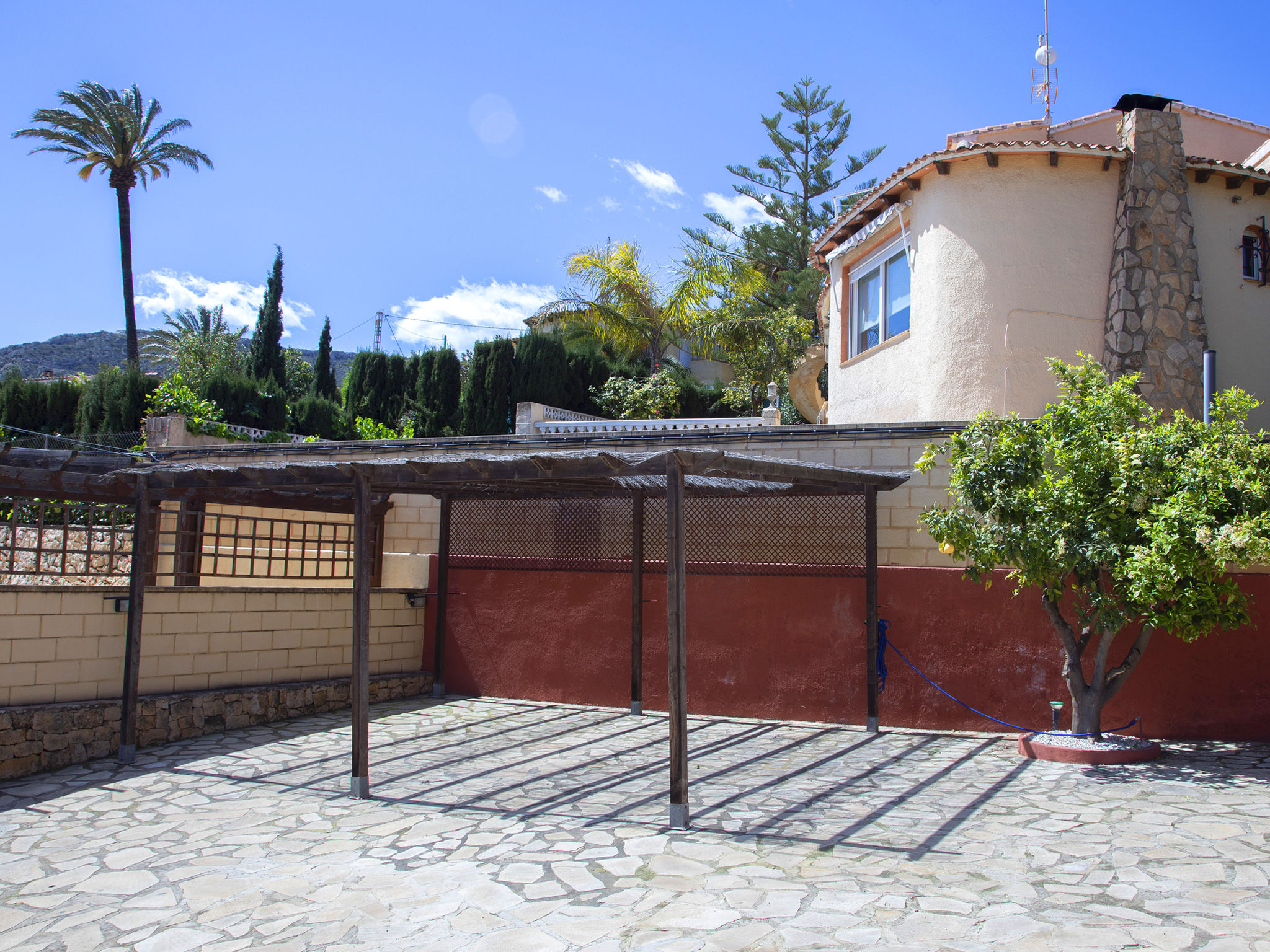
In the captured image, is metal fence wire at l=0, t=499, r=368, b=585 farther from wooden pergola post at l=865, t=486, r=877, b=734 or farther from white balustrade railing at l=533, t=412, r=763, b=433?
wooden pergola post at l=865, t=486, r=877, b=734

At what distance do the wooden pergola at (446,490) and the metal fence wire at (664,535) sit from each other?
19cm

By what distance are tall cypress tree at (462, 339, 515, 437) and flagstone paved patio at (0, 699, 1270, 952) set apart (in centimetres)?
1612

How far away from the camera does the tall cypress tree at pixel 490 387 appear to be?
77.5ft

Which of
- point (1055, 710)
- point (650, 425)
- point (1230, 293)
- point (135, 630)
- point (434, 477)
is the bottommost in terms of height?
point (1055, 710)

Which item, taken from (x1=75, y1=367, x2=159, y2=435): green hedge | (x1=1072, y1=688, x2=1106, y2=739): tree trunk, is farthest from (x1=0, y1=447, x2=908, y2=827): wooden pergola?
(x1=75, y1=367, x2=159, y2=435): green hedge

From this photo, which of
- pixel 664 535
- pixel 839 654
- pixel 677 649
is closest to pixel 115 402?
pixel 664 535

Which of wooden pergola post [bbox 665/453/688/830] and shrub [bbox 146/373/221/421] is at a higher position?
shrub [bbox 146/373/221/421]

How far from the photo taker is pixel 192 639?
27.1 ft

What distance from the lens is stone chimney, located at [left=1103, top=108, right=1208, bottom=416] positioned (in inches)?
404

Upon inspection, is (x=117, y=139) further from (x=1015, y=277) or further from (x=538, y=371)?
(x=1015, y=277)

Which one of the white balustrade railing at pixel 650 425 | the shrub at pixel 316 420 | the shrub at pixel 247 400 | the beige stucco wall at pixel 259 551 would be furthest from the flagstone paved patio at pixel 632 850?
the shrub at pixel 316 420

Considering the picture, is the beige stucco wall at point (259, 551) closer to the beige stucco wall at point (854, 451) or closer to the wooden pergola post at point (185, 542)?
the wooden pergola post at point (185, 542)

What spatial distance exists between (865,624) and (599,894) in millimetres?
4786

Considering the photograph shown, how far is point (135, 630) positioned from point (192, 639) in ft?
3.12
